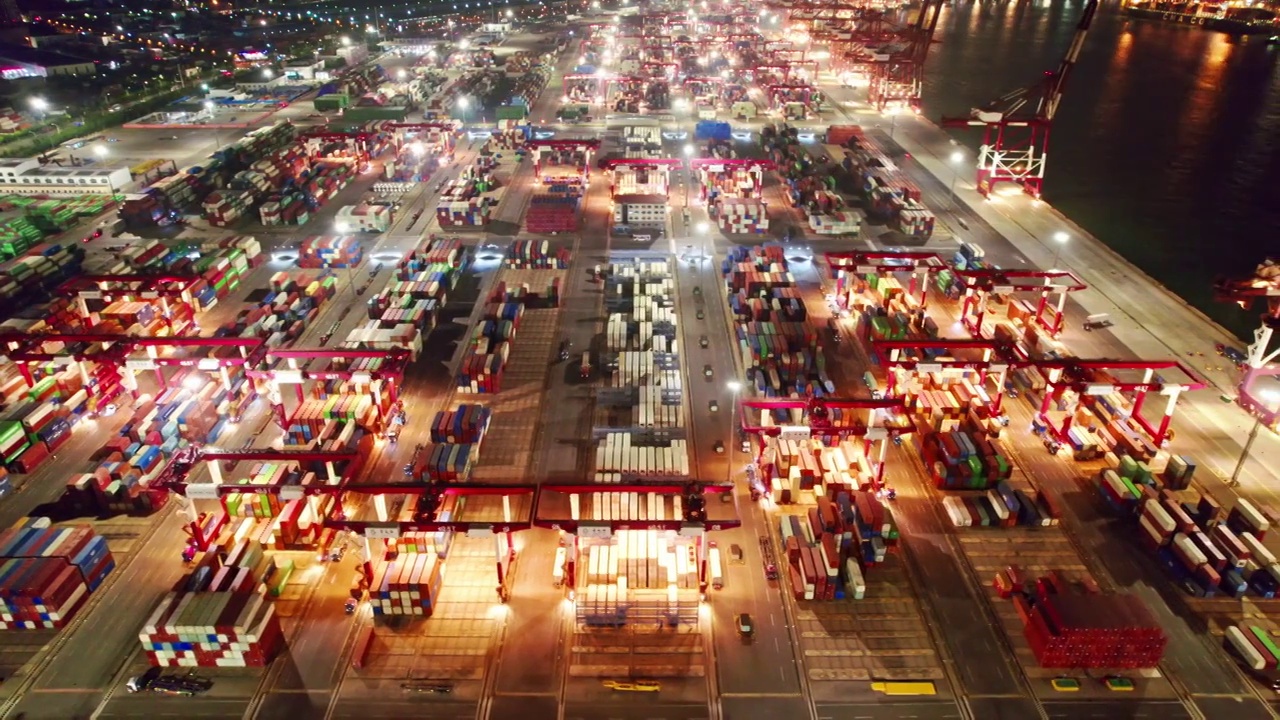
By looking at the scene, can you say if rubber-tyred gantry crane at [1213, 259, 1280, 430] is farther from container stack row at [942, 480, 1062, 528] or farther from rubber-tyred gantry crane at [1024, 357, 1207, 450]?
container stack row at [942, 480, 1062, 528]

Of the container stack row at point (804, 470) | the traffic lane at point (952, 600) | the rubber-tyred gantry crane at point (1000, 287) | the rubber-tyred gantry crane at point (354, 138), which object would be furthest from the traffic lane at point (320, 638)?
the rubber-tyred gantry crane at point (354, 138)

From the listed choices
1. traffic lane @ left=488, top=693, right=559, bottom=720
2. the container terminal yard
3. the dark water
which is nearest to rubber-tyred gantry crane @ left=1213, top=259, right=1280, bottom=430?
the container terminal yard

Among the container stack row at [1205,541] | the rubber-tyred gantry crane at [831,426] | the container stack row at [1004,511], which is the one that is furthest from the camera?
the rubber-tyred gantry crane at [831,426]

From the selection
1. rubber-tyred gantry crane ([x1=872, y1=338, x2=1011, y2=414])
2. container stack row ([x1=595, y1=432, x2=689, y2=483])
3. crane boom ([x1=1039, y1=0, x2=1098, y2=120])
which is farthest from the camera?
crane boom ([x1=1039, y1=0, x2=1098, y2=120])

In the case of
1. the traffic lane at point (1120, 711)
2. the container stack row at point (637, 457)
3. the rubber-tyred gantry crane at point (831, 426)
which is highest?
the rubber-tyred gantry crane at point (831, 426)

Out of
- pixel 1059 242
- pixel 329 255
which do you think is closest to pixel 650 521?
pixel 329 255

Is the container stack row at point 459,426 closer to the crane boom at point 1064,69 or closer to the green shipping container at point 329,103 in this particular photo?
the crane boom at point 1064,69

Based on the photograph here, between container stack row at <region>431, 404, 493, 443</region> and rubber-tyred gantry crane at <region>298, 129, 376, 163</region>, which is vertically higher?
rubber-tyred gantry crane at <region>298, 129, 376, 163</region>
